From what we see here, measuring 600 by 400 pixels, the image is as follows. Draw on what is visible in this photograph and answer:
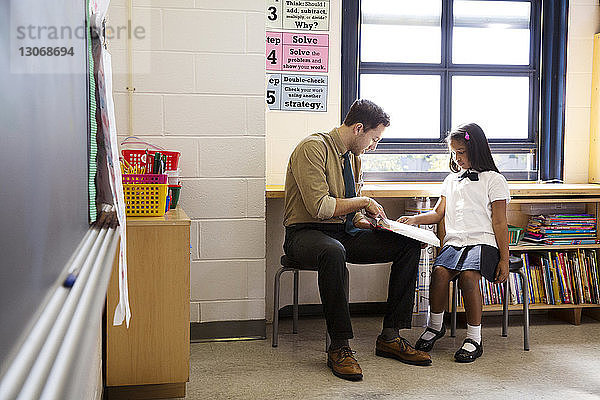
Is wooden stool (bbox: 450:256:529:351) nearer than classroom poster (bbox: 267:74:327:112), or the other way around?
wooden stool (bbox: 450:256:529:351)

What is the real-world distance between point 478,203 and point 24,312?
3044mm

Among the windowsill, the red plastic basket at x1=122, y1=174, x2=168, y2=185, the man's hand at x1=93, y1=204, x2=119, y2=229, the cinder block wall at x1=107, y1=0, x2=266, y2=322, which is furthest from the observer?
the windowsill

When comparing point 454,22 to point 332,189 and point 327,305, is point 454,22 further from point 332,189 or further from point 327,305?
point 327,305

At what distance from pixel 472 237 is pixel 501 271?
21 centimetres

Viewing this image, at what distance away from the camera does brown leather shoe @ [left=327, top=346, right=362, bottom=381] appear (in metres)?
2.96

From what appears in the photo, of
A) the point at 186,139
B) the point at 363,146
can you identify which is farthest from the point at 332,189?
the point at 186,139

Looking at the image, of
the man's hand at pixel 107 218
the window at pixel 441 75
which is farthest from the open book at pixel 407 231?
the man's hand at pixel 107 218

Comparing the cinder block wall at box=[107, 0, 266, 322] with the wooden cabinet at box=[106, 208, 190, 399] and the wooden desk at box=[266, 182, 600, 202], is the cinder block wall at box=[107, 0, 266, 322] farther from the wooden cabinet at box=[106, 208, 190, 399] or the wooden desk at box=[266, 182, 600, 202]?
the wooden cabinet at box=[106, 208, 190, 399]

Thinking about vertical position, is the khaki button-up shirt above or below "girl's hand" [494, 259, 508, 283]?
above

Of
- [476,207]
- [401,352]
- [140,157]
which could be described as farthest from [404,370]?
[140,157]

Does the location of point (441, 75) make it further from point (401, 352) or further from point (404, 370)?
point (404, 370)

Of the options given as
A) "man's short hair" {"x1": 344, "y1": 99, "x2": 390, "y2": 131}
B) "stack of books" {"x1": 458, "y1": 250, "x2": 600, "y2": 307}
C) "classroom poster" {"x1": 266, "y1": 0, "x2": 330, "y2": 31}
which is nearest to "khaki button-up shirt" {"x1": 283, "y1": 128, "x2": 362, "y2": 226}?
"man's short hair" {"x1": 344, "y1": 99, "x2": 390, "y2": 131}

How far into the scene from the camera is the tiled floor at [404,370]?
2812 millimetres

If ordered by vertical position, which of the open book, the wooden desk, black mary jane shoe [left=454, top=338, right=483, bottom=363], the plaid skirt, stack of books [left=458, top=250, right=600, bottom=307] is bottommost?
black mary jane shoe [left=454, top=338, right=483, bottom=363]
